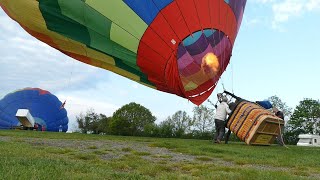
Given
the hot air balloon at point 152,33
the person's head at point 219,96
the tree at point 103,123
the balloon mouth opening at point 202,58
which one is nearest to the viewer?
the hot air balloon at point 152,33

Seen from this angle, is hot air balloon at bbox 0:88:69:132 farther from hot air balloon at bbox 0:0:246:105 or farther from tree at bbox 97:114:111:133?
hot air balloon at bbox 0:0:246:105

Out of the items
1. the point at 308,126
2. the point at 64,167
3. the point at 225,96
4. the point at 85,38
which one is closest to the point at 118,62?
the point at 85,38

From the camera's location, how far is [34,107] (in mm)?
32406

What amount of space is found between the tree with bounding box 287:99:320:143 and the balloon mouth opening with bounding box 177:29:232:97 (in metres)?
43.2

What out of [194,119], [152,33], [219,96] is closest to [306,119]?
[194,119]

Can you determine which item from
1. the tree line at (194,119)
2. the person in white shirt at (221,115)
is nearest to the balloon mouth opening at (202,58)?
the person in white shirt at (221,115)

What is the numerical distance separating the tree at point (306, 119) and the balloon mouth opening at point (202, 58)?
43.2 m

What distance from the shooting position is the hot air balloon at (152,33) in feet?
29.4

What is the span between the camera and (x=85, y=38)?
994cm

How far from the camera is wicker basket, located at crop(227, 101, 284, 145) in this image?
36.3ft

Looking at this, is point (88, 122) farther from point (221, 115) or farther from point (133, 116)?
point (221, 115)

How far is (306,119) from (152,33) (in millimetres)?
48147

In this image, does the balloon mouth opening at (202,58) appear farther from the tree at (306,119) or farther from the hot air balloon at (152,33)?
the tree at (306,119)

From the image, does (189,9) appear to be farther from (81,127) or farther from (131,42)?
(81,127)
